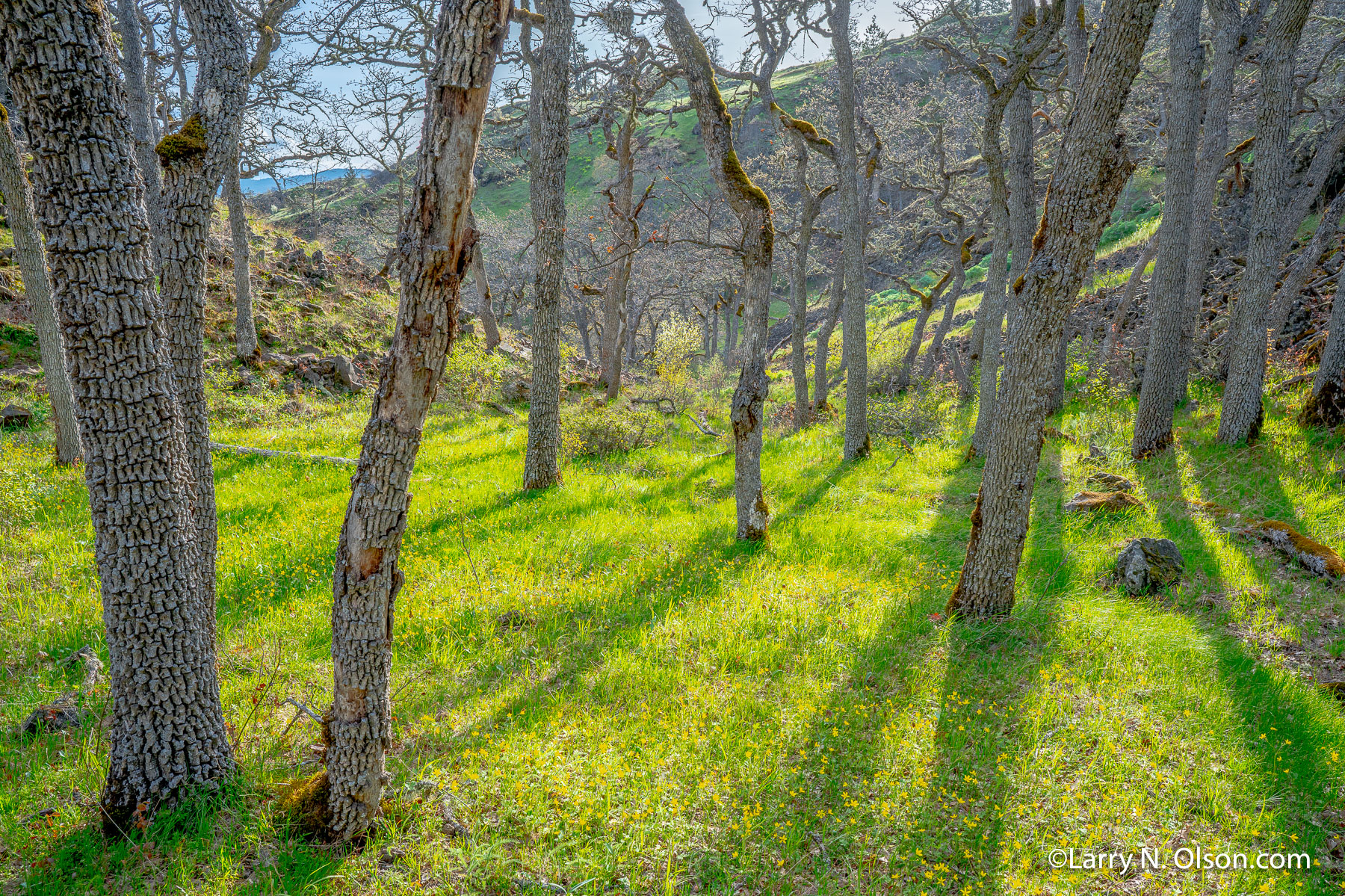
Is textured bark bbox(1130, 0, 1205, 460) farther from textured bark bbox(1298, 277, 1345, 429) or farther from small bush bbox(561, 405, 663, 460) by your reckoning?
small bush bbox(561, 405, 663, 460)

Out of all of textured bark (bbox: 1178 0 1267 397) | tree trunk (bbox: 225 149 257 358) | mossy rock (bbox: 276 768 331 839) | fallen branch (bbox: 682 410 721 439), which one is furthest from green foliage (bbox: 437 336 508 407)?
textured bark (bbox: 1178 0 1267 397)

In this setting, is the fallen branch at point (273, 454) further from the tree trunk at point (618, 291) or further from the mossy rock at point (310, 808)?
the tree trunk at point (618, 291)

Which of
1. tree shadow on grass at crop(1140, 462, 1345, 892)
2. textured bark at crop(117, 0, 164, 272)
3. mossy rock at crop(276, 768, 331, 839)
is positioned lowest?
tree shadow on grass at crop(1140, 462, 1345, 892)

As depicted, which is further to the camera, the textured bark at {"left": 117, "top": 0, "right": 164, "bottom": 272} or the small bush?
the small bush

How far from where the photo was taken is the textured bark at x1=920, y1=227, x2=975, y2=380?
1504 cm

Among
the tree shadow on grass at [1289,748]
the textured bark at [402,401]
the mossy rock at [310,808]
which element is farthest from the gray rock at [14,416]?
the tree shadow on grass at [1289,748]

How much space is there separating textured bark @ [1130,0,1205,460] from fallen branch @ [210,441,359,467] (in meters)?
11.9

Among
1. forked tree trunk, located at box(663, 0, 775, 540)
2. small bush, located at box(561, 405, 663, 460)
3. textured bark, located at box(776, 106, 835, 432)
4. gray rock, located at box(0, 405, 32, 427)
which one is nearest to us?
forked tree trunk, located at box(663, 0, 775, 540)

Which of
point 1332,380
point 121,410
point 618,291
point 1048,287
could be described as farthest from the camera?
point 618,291

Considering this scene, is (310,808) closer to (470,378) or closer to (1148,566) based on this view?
(1148,566)

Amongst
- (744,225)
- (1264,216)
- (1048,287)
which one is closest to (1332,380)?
(1264,216)

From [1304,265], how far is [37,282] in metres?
18.9

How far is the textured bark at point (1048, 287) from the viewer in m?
4.13

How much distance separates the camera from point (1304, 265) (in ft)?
32.0
